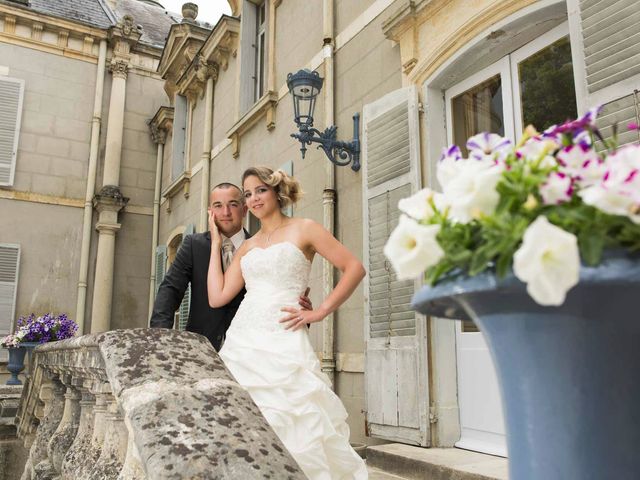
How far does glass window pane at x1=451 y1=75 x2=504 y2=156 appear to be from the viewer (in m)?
4.09

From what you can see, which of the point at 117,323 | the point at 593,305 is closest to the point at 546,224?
the point at 593,305

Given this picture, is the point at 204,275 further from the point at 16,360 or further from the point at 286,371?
the point at 16,360

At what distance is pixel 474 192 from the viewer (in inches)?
29.3

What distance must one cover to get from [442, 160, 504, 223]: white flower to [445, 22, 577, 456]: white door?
3097 millimetres

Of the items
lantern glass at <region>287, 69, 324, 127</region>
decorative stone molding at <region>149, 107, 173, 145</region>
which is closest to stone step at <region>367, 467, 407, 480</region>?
lantern glass at <region>287, 69, 324, 127</region>

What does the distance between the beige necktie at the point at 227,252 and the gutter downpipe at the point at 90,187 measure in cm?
825

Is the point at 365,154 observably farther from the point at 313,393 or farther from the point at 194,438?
the point at 194,438

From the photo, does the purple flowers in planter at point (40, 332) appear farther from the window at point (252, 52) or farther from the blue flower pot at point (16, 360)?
the window at point (252, 52)

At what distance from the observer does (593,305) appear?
2.37 ft

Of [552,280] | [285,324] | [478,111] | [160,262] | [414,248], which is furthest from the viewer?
[160,262]

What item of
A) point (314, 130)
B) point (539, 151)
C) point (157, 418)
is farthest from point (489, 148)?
point (314, 130)

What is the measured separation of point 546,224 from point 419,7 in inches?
165

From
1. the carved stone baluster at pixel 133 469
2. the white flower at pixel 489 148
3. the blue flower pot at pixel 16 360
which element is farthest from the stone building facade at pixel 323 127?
the blue flower pot at pixel 16 360

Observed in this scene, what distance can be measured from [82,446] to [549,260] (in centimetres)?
193
